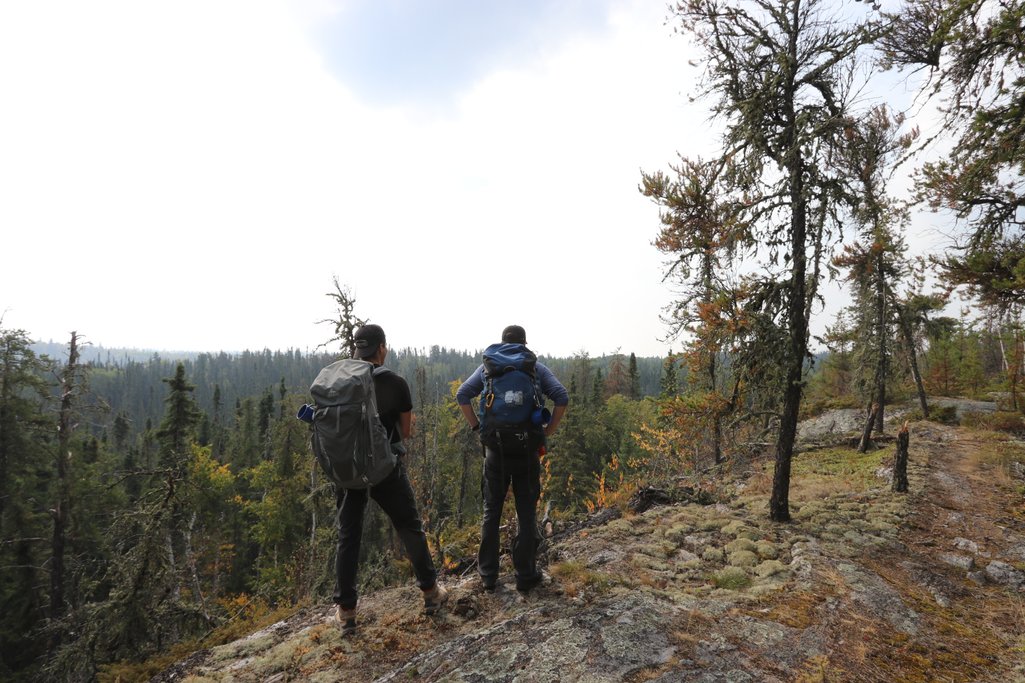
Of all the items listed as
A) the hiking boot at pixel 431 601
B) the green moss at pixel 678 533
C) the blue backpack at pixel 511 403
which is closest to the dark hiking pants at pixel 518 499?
the blue backpack at pixel 511 403

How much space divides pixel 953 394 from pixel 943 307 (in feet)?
60.7

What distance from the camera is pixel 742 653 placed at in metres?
3.43

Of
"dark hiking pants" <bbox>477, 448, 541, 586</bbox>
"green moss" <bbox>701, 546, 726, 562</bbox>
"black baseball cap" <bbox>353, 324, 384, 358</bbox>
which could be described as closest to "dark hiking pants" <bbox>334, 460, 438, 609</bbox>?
"dark hiking pants" <bbox>477, 448, 541, 586</bbox>

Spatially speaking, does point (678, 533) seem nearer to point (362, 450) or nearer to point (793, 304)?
point (793, 304)

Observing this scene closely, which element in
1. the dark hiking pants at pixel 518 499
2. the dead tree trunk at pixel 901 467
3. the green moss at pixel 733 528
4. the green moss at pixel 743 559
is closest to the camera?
the dark hiking pants at pixel 518 499

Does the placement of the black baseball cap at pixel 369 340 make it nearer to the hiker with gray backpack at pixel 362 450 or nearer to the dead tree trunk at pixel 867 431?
the hiker with gray backpack at pixel 362 450

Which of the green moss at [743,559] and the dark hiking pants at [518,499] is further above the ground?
the dark hiking pants at [518,499]

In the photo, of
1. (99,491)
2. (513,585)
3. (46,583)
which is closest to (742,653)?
(513,585)

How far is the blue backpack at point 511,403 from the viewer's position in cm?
427

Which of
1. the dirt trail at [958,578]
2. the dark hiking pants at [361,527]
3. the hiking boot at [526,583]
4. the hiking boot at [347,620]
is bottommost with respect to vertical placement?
the dirt trail at [958,578]

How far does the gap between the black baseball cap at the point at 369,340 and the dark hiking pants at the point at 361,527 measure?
116cm

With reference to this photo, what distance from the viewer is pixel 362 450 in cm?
376

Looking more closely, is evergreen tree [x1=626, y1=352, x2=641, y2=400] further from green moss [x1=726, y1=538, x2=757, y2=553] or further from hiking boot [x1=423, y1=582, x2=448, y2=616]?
hiking boot [x1=423, y1=582, x2=448, y2=616]

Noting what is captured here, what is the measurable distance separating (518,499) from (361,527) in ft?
5.12
